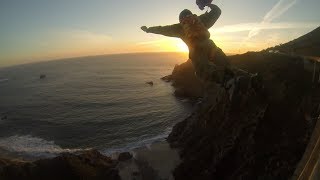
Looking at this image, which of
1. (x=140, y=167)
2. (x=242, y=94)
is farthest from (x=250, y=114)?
(x=140, y=167)

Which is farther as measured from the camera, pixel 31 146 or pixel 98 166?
pixel 31 146

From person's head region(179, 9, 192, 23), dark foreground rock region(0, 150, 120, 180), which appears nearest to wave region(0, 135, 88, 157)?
dark foreground rock region(0, 150, 120, 180)

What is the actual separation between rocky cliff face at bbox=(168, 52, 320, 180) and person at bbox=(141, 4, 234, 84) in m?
4.21

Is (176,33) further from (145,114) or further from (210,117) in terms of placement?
(145,114)

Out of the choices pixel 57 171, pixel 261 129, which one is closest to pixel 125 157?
pixel 57 171

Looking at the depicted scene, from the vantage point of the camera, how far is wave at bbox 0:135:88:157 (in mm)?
37688

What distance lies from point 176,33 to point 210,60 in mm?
2179

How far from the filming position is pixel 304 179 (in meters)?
3.07

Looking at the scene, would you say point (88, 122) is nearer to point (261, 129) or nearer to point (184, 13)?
point (261, 129)

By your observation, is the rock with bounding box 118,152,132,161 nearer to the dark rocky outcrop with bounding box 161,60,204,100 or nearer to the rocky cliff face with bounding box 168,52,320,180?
the rocky cliff face with bounding box 168,52,320,180

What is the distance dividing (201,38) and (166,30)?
165 centimetres

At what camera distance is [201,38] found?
45.3 feet

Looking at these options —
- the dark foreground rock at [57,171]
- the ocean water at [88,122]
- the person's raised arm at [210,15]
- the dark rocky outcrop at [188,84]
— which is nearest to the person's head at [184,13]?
the person's raised arm at [210,15]

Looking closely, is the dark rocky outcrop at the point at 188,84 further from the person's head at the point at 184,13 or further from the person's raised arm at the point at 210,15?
the person's head at the point at 184,13
